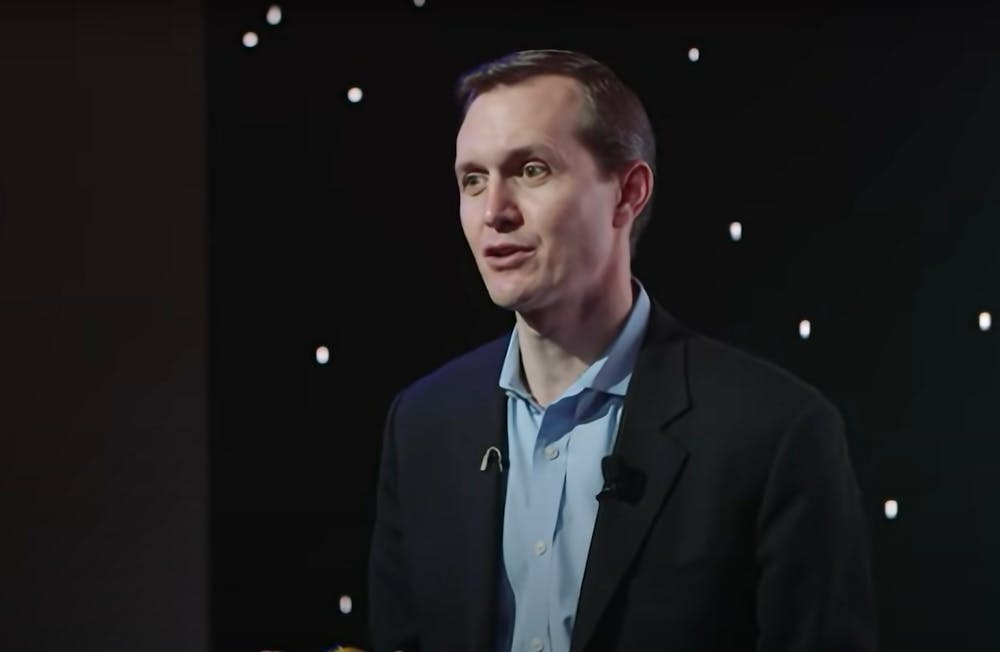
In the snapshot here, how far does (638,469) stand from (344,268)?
0.68m

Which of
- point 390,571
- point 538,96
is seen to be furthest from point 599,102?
point 390,571

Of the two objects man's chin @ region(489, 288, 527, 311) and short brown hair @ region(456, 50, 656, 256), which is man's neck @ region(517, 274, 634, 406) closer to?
man's chin @ region(489, 288, 527, 311)

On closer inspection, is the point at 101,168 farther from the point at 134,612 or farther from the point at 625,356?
the point at 625,356

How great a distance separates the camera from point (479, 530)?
1.93 metres

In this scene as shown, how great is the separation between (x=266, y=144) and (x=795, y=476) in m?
1.09

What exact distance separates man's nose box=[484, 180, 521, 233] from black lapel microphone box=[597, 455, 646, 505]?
38cm

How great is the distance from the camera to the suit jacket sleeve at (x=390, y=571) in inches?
81.4

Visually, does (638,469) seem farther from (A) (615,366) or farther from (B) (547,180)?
(B) (547,180)

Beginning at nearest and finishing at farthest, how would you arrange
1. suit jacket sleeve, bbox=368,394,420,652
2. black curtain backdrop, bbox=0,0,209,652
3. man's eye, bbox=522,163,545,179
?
man's eye, bbox=522,163,545,179 < suit jacket sleeve, bbox=368,394,420,652 < black curtain backdrop, bbox=0,0,209,652

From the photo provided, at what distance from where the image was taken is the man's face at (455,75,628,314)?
1891 mm

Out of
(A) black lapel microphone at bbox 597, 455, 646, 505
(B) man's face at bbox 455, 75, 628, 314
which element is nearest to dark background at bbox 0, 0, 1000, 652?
(B) man's face at bbox 455, 75, 628, 314

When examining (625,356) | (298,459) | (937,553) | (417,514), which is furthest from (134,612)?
(937,553)

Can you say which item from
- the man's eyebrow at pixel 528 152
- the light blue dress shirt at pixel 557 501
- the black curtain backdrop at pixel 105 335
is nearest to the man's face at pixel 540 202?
the man's eyebrow at pixel 528 152

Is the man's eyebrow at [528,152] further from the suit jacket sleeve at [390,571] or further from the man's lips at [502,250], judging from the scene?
the suit jacket sleeve at [390,571]
